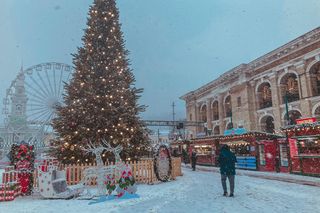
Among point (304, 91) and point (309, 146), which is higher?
point (304, 91)

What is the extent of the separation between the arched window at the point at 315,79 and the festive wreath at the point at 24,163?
24881mm

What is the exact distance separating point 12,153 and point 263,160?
17225mm

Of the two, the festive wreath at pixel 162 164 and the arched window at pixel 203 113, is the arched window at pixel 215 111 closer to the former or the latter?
the arched window at pixel 203 113

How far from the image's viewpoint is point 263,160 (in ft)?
62.5

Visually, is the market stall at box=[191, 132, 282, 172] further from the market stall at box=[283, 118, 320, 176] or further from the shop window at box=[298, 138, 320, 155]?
the shop window at box=[298, 138, 320, 155]

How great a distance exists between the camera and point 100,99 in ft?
40.1

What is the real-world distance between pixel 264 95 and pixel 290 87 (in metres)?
3.89

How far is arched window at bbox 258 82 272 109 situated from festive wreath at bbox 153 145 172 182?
70.5ft

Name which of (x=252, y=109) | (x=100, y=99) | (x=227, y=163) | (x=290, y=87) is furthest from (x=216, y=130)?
(x=227, y=163)

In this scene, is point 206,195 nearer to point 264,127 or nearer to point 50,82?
point 50,82


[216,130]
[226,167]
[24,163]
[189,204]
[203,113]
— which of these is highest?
[203,113]

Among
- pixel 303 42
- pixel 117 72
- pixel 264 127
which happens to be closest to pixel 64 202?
pixel 117 72

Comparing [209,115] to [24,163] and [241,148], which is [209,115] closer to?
[241,148]

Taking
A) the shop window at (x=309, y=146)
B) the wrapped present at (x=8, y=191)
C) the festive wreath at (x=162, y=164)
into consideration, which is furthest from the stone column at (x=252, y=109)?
the wrapped present at (x=8, y=191)
